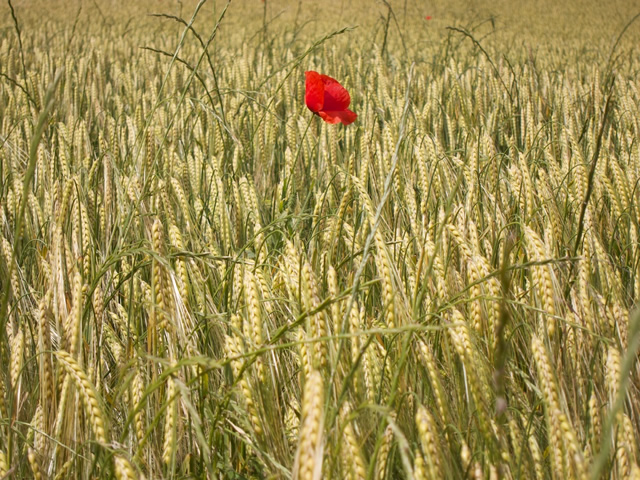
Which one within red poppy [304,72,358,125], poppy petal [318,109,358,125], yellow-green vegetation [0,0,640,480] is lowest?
yellow-green vegetation [0,0,640,480]

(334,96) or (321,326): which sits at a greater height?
(334,96)

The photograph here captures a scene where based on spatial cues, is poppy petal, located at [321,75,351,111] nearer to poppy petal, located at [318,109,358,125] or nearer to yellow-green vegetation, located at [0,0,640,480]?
poppy petal, located at [318,109,358,125]

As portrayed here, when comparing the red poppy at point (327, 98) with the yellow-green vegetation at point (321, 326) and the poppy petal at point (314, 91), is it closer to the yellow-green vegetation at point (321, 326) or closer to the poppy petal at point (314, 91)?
the poppy petal at point (314, 91)

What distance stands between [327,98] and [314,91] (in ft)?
0.18

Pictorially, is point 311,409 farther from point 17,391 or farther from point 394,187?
point 394,187

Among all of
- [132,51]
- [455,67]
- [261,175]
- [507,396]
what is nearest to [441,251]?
[507,396]

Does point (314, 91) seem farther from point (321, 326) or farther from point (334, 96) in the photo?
point (321, 326)

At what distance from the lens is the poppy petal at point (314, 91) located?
1.35m

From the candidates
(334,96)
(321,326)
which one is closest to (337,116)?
(334,96)

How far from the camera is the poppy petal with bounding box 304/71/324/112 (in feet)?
4.44

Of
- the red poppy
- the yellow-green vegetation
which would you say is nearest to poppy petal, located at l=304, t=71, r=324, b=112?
the red poppy

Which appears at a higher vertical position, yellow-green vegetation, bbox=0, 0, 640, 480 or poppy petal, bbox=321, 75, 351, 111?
poppy petal, bbox=321, 75, 351, 111

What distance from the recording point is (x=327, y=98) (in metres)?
1.41

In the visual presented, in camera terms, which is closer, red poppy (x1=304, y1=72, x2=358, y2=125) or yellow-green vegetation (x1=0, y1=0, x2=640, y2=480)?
yellow-green vegetation (x1=0, y1=0, x2=640, y2=480)
